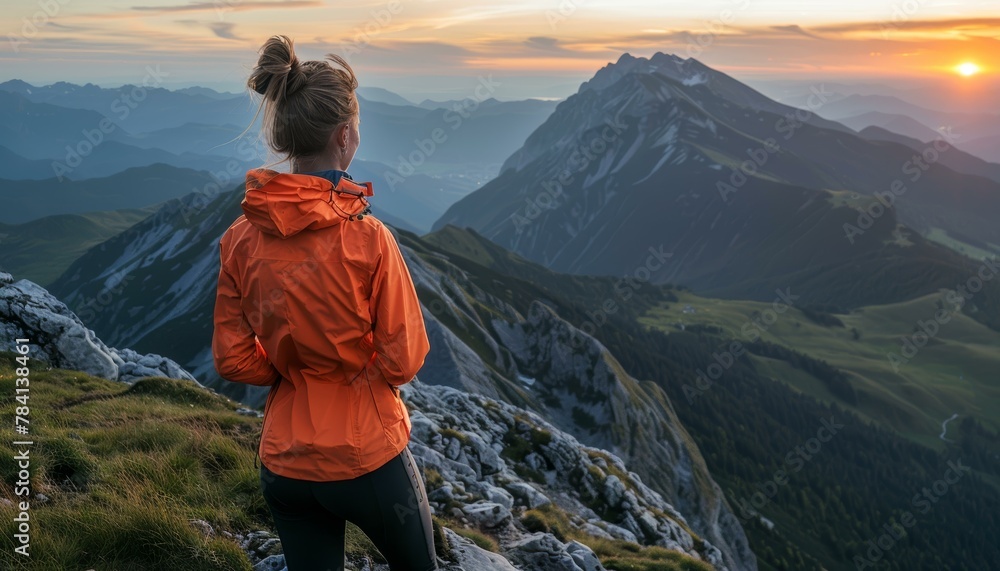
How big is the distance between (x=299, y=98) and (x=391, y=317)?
177 centimetres

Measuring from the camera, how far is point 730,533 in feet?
309

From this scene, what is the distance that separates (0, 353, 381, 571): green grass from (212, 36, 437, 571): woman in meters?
3.26

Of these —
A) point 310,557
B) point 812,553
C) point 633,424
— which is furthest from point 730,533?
point 310,557

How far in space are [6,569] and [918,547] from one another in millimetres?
224890

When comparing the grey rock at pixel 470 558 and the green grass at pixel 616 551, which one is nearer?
the grey rock at pixel 470 558

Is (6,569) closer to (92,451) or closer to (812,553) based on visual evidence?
(92,451)

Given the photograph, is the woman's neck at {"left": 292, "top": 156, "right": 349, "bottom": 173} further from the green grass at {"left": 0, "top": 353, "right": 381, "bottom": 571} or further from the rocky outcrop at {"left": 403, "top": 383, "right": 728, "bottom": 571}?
the rocky outcrop at {"left": 403, "top": 383, "right": 728, "bottom": 571}

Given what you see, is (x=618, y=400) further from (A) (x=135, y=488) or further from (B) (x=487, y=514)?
(A) (x=135, y=488)

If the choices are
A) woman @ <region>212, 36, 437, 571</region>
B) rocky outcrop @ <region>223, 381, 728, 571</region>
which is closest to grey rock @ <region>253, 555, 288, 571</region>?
rocky outcrop @ <region>223, 381, 728, 571</region>

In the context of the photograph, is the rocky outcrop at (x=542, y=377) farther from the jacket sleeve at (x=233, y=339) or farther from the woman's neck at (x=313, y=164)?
the woman's neck at (x=313, y=164)

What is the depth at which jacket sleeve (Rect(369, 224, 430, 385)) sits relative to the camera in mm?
4500

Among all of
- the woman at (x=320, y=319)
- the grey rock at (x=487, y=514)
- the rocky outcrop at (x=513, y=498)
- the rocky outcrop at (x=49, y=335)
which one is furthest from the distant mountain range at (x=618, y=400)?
the woman at (x=320, y=319)

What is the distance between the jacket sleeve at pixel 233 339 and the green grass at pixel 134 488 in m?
3.53

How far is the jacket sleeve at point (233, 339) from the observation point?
16.0 ft
